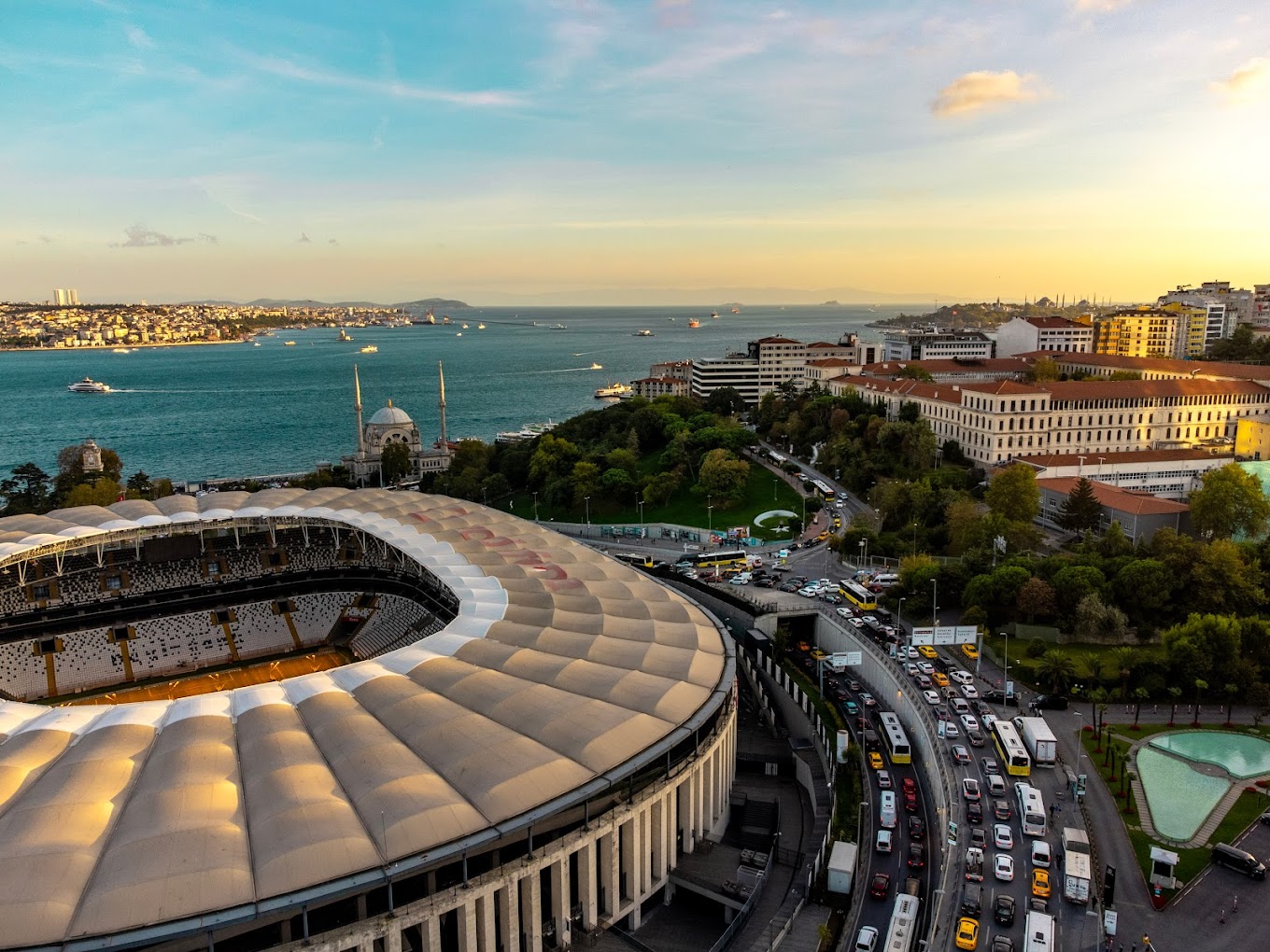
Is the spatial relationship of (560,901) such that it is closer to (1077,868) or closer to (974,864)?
(974,864)

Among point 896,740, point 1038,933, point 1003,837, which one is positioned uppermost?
point 1038,933

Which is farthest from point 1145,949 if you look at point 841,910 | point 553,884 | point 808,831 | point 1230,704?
point 1230,704

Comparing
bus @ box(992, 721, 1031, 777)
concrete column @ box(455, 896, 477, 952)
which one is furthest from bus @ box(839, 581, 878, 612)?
concrete column @ box(455, 896, 477, 952)

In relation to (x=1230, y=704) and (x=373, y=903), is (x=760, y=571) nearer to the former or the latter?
(x=1230, y=704)

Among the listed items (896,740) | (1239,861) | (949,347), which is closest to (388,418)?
(949,347)

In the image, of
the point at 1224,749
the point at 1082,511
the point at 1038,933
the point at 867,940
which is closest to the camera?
the point at 1038,933
